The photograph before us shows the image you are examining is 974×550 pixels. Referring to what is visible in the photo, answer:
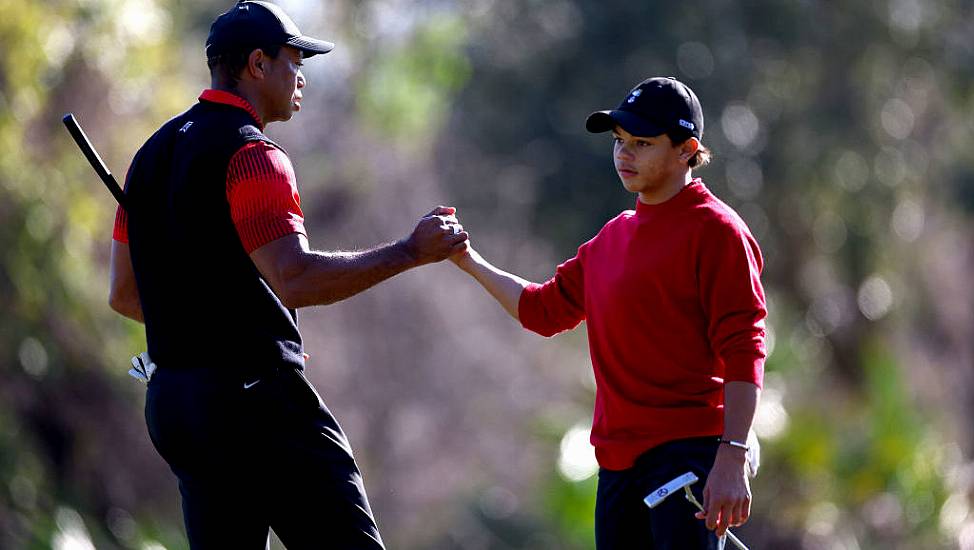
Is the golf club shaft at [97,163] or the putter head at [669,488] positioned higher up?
the golf club shaft at [97,163]

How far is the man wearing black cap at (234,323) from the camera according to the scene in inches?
160

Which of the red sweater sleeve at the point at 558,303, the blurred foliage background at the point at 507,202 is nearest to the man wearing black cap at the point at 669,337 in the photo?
the red sweater sleeve at the point at 558,303

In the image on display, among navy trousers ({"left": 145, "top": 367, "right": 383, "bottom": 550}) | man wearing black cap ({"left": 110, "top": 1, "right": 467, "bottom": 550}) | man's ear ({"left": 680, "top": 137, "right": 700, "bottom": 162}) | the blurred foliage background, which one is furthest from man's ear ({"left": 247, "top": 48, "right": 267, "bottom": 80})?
the blurred foliage background

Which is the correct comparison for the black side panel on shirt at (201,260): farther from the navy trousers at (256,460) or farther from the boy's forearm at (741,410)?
the boy's forearm at (741,410)

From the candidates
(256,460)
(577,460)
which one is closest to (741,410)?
(256,460)

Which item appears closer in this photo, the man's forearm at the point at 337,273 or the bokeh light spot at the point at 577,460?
the man's forearm at the point at 337,273

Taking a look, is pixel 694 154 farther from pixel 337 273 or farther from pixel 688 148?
pixel 337 273

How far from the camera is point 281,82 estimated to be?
14.1ft

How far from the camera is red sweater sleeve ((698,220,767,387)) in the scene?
4.04 metres

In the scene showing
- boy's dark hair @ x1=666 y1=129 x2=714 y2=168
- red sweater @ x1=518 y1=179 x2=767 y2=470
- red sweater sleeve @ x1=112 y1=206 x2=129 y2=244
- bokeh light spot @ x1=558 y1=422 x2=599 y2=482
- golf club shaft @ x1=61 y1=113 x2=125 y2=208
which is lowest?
bokeh light spot @ x1=558 y1=422 x2=599 y2=482

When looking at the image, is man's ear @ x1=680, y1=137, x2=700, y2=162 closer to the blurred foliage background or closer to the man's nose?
the man's nose

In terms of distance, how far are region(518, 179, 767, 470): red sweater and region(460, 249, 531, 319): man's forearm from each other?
0.48 metres

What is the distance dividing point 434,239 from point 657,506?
3.22 ft

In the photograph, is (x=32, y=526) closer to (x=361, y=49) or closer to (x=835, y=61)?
(x=835, y=61)
